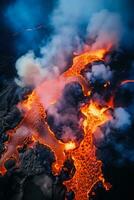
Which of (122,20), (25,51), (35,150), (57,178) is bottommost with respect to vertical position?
(57,178)

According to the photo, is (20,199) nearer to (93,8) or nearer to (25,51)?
(25,51)

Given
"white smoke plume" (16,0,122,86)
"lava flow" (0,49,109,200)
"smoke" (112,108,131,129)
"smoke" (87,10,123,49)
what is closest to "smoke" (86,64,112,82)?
"lava flow" (0,49,109,200)

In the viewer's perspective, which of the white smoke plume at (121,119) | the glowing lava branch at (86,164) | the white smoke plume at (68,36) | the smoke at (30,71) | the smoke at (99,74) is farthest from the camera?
the white smoke plume at (68,36)

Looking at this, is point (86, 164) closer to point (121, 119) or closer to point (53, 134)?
point (53, 134)

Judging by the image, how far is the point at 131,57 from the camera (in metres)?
27.2

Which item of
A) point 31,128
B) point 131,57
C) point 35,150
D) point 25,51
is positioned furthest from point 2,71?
point 131,57

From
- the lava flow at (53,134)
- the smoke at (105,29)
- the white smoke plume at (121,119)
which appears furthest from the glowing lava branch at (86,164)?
the smoke at (105,29)

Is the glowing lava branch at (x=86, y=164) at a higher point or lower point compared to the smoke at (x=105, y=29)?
lower

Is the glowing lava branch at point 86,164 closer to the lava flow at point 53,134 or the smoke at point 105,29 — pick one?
the lava flow at point 53,134

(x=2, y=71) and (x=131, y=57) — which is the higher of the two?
(x=2, y=71)

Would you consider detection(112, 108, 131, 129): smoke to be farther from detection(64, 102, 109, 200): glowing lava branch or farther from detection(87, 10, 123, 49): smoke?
detection(87, 10, 123, 49): smoke

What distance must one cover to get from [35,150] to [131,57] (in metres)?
11.1

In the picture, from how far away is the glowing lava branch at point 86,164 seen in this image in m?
21.0

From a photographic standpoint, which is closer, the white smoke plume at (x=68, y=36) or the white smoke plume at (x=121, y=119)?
the white smoke plume at (x=121, y=119)
